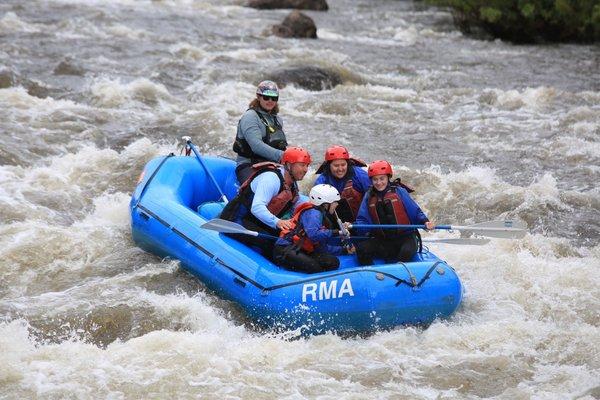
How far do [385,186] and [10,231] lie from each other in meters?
3.44

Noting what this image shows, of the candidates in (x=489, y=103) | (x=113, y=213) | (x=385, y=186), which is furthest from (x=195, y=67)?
(x=385, y=186)

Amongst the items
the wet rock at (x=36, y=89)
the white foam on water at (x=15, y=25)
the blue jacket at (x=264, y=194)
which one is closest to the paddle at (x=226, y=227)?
the blue jacket at (x=264, y=194)

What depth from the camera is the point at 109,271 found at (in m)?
7.65

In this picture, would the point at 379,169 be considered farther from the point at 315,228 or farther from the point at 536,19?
the point at 536,19

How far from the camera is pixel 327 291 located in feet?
21.0

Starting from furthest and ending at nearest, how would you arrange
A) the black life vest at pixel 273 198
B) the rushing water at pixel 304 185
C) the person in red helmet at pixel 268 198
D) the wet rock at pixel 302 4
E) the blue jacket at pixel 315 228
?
the wet rock at pixel 302 4, the black life vest at pixel 273 198, the person in red helmet at pixel 268 198, the blue jacket at pixel 315 228, the rushing water at pixel 304 185

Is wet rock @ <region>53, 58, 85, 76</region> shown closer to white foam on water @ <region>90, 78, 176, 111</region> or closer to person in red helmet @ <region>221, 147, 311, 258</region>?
white foam on water @ <region>90, 78, 176, 111</region>

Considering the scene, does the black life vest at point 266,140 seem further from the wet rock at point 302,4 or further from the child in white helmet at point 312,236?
the wet rock at point 302,4

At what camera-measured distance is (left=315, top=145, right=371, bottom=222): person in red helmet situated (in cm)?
745

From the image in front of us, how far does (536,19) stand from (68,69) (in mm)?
10162

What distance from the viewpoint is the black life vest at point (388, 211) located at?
707 cm

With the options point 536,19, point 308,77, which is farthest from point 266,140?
point 536,19

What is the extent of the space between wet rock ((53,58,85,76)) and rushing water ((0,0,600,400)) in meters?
0.11

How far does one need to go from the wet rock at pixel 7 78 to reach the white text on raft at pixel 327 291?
8.11m
